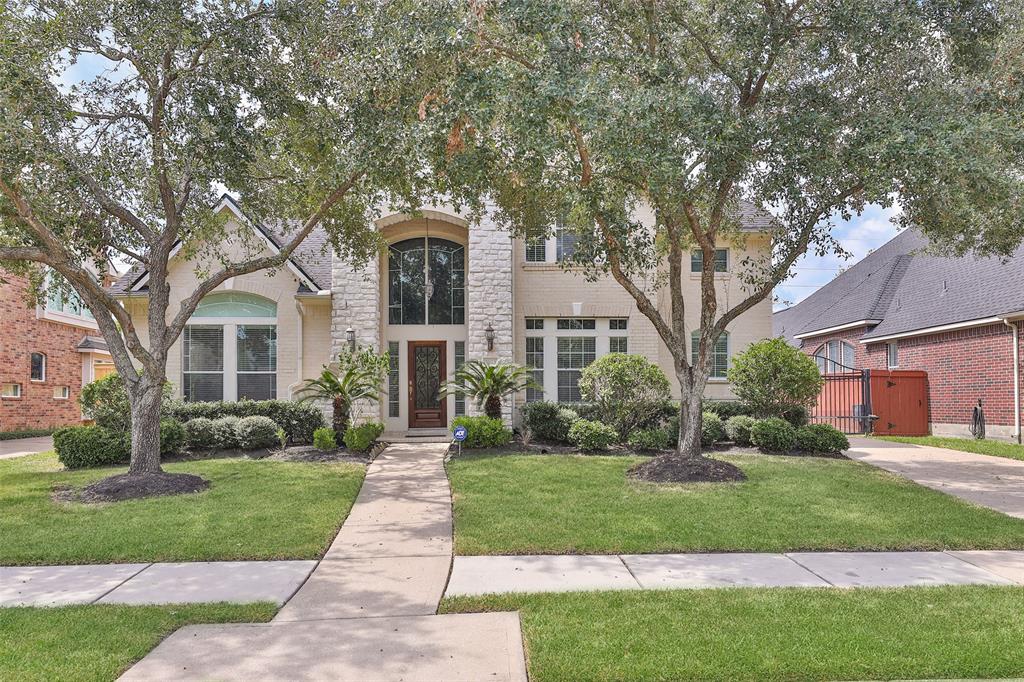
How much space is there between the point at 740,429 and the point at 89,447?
12043mm

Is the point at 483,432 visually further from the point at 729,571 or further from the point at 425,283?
the point at 729,571

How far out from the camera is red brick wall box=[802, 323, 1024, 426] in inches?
608

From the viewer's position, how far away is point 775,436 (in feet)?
40.0

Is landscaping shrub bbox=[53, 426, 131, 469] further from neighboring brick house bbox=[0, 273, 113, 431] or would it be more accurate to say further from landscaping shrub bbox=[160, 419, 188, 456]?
neighboring brick house bbox=[0, 273, 113, 431]

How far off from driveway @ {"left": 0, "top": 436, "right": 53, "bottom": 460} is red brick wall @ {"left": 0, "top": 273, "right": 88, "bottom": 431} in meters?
1.30

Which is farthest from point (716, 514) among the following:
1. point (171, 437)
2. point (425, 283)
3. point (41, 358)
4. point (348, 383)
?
point (41, 358)

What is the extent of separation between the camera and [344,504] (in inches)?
338

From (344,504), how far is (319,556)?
2.18 meters

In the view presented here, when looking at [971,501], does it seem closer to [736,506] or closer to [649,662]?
[736,506]

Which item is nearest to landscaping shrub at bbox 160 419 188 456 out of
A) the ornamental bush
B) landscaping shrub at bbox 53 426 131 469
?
landscaping shrub at bbox 53 426 131 469

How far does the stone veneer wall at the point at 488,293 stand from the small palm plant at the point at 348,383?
7.66 ft

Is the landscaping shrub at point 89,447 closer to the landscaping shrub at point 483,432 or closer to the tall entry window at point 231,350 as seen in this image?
the tall entry window at point 231,350

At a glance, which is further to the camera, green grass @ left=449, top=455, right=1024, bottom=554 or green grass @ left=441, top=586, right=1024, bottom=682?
green grass @ left=449, top=455, right=1024, bottom=554

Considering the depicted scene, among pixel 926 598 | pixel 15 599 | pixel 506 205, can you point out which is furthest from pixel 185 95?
pixel 926 598
